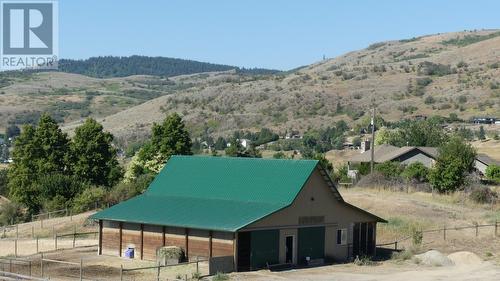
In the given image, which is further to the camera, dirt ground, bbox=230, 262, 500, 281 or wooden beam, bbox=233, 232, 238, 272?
wooden beam, bbox=233, 232, 238, 272

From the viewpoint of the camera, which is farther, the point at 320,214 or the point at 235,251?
the point at 320,214

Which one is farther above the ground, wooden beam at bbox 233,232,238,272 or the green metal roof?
the green metal roof

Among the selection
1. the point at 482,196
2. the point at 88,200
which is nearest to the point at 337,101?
the point at 482,196

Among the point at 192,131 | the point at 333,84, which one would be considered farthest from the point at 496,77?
the point at 192,131

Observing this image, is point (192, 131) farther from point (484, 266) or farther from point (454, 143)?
point (484, 266)

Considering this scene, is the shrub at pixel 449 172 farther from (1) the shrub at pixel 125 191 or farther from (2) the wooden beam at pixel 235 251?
(2) the wooden beam at pixel 235 251

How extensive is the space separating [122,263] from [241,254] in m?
6.53

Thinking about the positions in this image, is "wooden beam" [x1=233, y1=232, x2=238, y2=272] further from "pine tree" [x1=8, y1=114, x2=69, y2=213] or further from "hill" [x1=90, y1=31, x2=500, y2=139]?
"hill" [x1=90, y1=31, x2=500, y2=139]

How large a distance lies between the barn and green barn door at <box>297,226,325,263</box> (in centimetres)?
5

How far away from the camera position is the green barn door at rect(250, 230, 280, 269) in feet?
145

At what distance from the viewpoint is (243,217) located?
4428 cm

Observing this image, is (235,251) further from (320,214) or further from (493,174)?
(493,174)

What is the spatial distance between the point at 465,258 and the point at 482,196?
2497cm

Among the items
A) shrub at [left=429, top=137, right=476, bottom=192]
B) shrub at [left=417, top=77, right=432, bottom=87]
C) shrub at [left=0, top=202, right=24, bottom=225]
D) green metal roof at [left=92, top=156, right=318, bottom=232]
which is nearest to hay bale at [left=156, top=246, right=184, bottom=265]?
green metal roof at [left=92, top=156, right=318, bottom=232]
